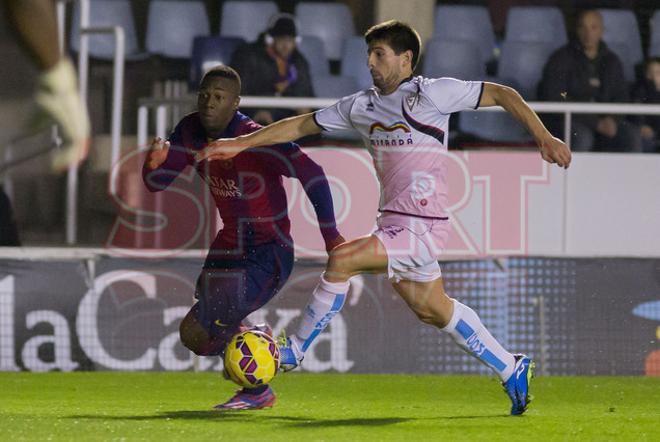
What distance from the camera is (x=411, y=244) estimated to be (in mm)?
7953

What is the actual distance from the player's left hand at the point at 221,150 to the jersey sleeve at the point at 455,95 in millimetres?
1024

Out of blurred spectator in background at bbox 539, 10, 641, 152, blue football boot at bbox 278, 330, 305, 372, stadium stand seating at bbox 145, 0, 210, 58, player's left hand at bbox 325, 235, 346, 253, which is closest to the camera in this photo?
blue football boot at bbox 278, 330, 305, 372

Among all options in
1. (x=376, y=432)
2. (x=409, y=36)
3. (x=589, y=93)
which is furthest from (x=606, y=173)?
(x=376, y=432)

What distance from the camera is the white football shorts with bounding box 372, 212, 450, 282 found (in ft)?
26.0

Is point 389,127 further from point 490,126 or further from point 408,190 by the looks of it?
point 490,126

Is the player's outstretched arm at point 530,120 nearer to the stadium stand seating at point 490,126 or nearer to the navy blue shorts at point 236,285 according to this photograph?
the navy blue shorts at point 236,285

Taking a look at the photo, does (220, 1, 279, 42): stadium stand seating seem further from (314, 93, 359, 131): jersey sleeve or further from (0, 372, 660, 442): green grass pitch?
(314, 93, 359, 131): jersey sleeve

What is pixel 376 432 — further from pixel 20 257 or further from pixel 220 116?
pixel 20 257

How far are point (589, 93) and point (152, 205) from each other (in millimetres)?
3863

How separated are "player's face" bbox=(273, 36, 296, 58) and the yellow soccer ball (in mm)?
5222

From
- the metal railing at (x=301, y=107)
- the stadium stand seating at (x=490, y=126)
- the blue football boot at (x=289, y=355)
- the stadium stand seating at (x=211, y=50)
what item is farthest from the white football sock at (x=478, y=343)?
the stadium stand seating at (x=211, y=50)

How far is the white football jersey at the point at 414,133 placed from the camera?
26.5 feet

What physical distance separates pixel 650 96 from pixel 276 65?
324 cm

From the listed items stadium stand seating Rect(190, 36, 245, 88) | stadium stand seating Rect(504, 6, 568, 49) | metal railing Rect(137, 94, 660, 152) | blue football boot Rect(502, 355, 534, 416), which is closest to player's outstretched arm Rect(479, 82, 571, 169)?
blue football boot Rect(502, 355, 534, 416)
